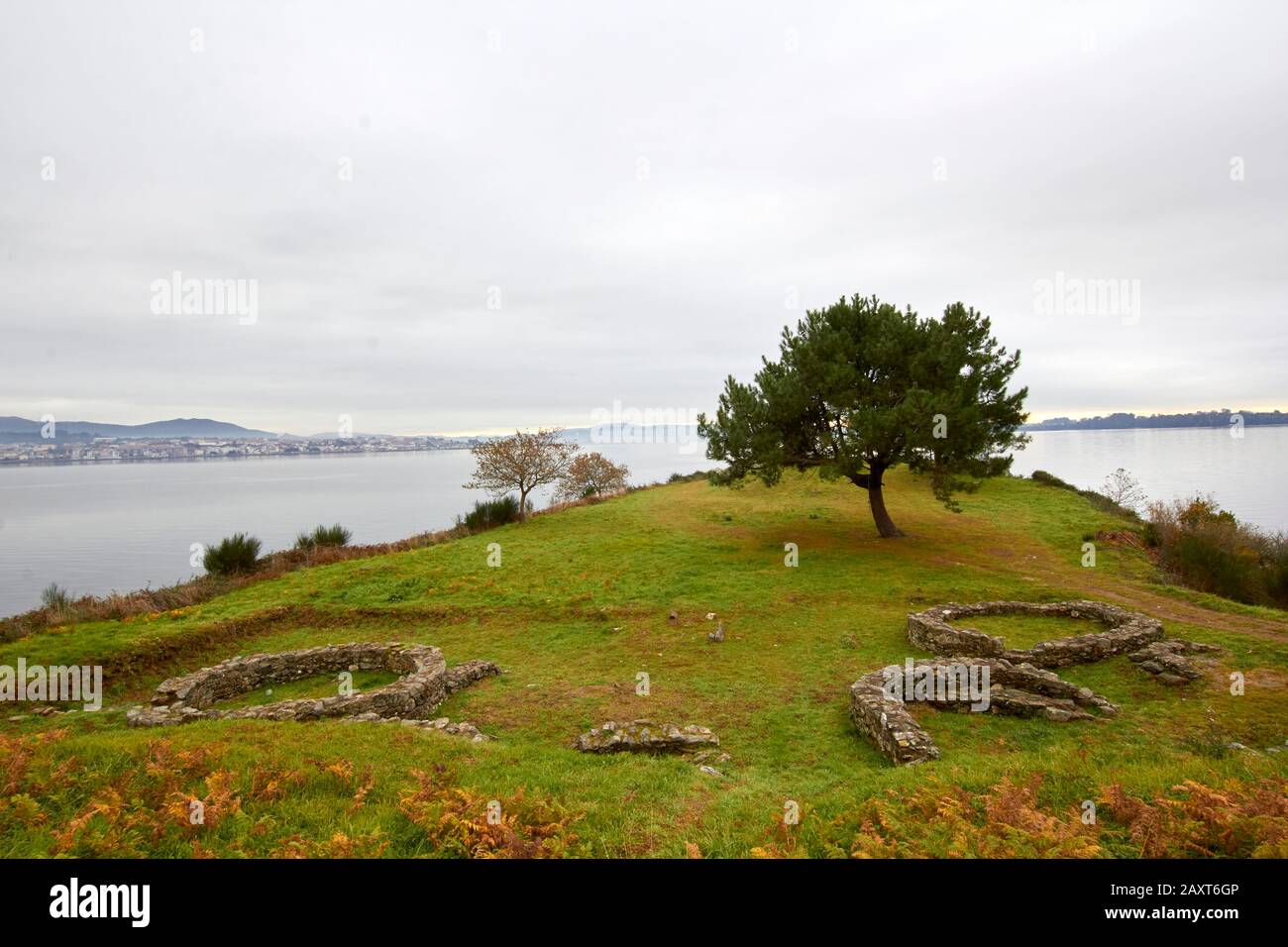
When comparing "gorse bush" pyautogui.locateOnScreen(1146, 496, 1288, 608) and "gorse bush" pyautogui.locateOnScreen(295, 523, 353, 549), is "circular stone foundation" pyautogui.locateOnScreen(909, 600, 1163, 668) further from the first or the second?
"gorse bush" pyautogui.locateOnScreen(295, 523, 353, 549)

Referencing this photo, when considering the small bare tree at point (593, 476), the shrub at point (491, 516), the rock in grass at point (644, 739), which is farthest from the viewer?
the small bare tree at point (593, 476)

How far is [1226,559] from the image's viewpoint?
20.3 metres

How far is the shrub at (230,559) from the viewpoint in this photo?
25.0m

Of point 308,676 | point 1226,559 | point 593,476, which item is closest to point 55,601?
point 308,676

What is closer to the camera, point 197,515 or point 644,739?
point 644,739

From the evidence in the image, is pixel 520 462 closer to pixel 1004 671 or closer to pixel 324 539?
pixel 324 539

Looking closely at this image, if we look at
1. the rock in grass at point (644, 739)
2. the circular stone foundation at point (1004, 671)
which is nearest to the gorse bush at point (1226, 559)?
the circular stone foundation at point (1004, 671)

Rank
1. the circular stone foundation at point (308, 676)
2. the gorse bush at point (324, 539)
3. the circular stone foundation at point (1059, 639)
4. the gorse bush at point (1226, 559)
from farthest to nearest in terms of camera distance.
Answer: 1. the gorse bush at point (324, 539)
2. the gorse bush at point (1226, 559)
3. the circular stone foundation at point (1059, 639)
4. the circular stone foundation at point (308, 676)

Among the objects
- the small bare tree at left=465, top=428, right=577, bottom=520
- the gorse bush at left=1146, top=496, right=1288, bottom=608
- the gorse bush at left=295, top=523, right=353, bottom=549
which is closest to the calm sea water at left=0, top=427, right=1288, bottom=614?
the gorse bush at left=295, top=523, right=353, bottom=549

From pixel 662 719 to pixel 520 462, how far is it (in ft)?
80.1

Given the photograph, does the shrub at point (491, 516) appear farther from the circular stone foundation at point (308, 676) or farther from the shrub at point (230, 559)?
the circular stone foundation at point (308, 676)

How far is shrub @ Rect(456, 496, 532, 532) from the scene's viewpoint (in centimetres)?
3472

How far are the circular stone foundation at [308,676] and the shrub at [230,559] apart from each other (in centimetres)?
1355
